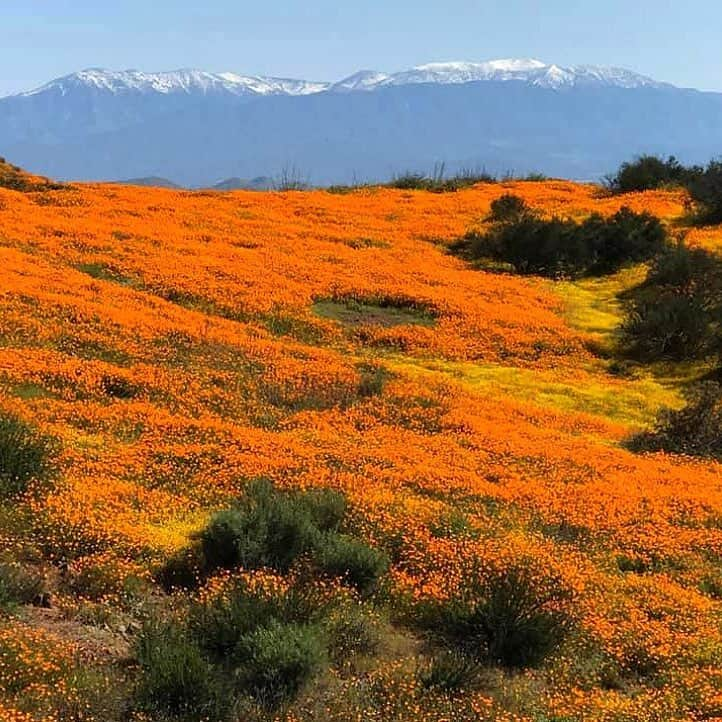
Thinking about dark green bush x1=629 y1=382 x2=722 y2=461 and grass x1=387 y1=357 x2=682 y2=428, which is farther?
grass x1=387 y1=357 x2=682 y2=428

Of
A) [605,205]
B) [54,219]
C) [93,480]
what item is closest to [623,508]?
[93,480]

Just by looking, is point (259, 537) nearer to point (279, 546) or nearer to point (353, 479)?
point (279, 546)

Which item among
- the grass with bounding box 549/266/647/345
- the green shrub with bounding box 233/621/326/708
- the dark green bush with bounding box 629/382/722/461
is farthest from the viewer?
the grass with bounding box 549/266/647/345

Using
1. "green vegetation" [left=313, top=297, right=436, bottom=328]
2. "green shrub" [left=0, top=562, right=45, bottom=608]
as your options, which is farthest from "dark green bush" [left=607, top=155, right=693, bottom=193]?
"green shrub" [left=0, top=562, right=45, bottom=608]

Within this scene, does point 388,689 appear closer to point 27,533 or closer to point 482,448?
point 27,533

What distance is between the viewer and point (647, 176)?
181ft

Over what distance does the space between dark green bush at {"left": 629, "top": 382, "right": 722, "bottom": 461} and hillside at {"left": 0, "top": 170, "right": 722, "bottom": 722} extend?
71 cm

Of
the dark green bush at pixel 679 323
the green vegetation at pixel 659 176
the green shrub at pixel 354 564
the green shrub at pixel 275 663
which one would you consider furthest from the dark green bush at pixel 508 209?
the green shrub at pixel 275 663

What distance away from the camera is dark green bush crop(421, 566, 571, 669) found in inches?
373

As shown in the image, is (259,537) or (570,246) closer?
(259,537)

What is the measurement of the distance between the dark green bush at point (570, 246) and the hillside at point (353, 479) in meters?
6.08

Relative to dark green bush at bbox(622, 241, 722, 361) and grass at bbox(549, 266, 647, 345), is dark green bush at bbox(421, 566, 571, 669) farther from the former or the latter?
grass at bbox(549, 266, 647, 345)

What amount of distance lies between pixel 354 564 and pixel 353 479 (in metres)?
3.04

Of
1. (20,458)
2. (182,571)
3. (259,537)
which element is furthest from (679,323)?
(20,458)
